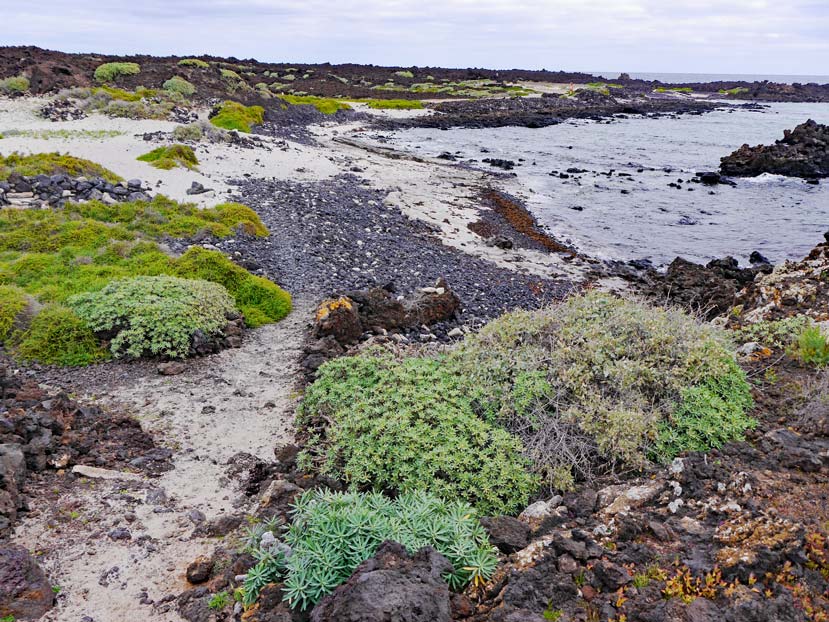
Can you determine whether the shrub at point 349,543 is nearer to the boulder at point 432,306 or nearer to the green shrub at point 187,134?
the boulder at point 432,306

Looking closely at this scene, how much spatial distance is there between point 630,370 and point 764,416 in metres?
1.42

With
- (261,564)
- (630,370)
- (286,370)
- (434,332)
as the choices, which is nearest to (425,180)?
(434,332)

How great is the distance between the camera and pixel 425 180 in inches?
966

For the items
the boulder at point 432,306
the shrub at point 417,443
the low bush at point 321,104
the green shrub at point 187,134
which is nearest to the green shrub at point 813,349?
the shrub at point 417,443

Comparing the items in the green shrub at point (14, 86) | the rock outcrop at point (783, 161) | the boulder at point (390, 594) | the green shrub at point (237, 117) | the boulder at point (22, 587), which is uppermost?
the green shrub at point (14, 86)

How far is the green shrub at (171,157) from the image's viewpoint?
17859 mm

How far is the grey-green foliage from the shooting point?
8023mm

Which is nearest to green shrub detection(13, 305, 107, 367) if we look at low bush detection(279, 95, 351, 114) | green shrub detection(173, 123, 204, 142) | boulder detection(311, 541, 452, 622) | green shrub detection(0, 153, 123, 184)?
boulder detection(311, 541, 452, 622)

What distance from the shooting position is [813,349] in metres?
6.71

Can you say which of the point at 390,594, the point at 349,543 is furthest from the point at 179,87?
the point at 390,594

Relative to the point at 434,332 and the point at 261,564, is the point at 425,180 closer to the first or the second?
the point at 434,332

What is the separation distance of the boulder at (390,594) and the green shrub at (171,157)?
1721cm

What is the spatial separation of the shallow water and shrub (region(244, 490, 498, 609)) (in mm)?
14867

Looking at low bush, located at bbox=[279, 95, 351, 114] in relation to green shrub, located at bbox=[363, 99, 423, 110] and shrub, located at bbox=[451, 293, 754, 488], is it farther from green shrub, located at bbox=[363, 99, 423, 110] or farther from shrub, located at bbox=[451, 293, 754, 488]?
shrub, located at bbox=[451, 293, 754, 488]
